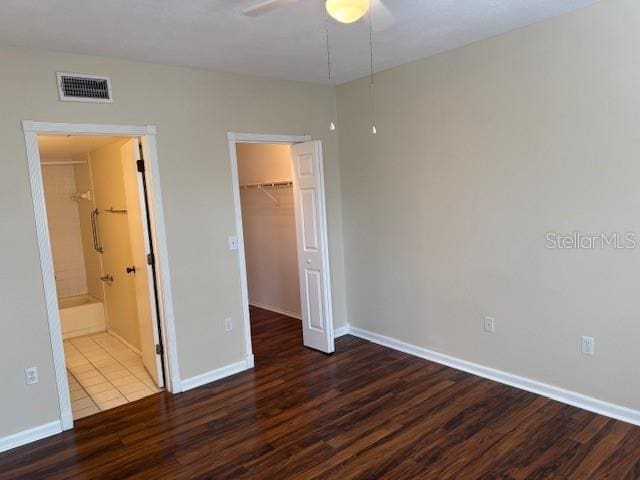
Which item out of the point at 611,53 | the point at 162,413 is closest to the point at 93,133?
the point at 162,413

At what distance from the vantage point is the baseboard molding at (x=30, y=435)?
2.95 meters

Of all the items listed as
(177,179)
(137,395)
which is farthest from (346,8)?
(137,395)

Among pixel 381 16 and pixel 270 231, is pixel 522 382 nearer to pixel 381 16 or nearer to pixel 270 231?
pixel 381 16

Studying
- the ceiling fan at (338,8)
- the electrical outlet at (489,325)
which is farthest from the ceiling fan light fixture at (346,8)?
the electrical outlet at (489,325)

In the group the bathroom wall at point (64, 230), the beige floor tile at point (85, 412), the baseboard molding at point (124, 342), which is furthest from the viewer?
the bathroom wall at point (64, 230)

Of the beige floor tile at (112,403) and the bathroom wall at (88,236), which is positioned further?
the bathroom wall at (88,236)

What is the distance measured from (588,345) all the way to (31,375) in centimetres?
378

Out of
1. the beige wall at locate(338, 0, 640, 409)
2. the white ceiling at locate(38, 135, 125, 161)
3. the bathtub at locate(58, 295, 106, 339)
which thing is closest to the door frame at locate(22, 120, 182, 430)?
the white ceiling at locate(38, 135, 125, 161)

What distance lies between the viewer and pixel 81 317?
5.40m

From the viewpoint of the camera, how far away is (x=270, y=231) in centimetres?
584

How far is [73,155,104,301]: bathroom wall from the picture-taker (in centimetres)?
559
